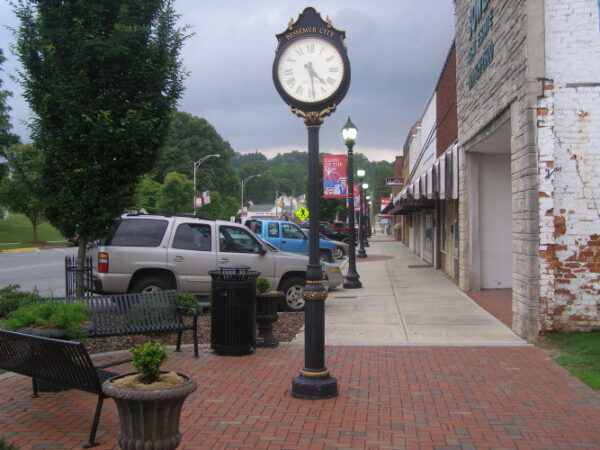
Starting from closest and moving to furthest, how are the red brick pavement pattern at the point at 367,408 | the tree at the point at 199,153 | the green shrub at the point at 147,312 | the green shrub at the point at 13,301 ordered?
the red brick pavement pattern at the point at 367,408 → the green shrub at the point at 147,312 → the green shrub at the point at 13,301 → the tree at the point at 199,153

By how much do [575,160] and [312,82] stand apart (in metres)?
4.40

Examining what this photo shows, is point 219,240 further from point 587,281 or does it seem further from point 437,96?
point 437,96

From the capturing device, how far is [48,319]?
626cm

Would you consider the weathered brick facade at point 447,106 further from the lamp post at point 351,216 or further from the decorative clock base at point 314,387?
the decorative clock base at point 314,387

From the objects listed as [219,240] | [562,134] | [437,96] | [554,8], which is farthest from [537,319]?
[437,96]

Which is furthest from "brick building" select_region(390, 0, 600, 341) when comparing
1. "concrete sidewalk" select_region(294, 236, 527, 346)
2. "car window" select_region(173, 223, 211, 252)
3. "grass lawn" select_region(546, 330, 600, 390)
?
"car window" select_region(173, 223, 211, 252)

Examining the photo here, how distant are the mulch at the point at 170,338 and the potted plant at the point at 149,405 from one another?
3646mm

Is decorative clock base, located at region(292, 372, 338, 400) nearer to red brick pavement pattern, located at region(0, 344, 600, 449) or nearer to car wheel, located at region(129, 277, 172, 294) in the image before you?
red brick pavement pattern, located at region(0, 344, 600, 449)

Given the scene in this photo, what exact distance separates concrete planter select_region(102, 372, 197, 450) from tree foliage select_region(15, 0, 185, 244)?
219 inches

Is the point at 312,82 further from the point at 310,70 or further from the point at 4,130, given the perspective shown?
the point at 4,130

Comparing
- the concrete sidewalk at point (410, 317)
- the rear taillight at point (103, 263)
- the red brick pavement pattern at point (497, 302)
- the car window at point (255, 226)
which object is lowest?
the concrete sidewalk at point (410, 317)

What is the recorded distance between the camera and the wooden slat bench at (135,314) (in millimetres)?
7387

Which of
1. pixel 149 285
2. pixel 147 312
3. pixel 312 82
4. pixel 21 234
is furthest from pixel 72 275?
pixel 21 234

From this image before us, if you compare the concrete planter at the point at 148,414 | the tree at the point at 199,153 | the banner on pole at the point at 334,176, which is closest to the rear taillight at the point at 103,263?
the concrete planter at the point at 148,414
